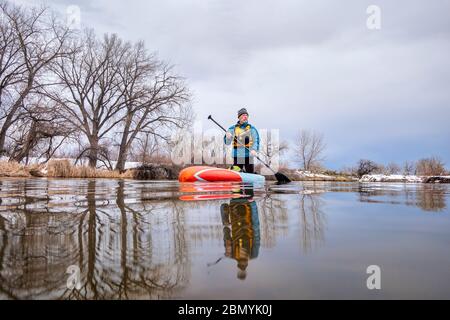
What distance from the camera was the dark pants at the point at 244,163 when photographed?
10125mm

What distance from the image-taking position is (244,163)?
10266 mm

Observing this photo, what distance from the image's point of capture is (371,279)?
0.79 m

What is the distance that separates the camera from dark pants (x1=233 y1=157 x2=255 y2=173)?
33.2ft

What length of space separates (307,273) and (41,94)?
20666mm

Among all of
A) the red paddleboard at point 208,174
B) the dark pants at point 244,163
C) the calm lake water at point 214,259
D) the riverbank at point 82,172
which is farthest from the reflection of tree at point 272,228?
the riverbank at point 82,172

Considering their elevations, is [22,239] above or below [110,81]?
below

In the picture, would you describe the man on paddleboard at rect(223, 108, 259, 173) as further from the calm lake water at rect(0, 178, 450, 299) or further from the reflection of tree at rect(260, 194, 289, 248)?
the calm lake water at rect(0, 178, 450, 299)

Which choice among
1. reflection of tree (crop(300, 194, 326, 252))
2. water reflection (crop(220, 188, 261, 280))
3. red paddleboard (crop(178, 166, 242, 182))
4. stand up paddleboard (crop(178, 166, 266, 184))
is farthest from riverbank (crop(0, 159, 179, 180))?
reflection of tree (crop(300, 194, 326, 252))

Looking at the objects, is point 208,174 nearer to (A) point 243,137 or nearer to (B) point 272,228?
(A) point 243,137

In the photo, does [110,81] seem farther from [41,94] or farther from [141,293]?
[141,293]

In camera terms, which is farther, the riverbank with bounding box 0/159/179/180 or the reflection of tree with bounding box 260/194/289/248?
the riverbank with bounding box 0/159/179/180

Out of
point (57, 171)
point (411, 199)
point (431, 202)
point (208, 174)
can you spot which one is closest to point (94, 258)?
point (431, 202)
